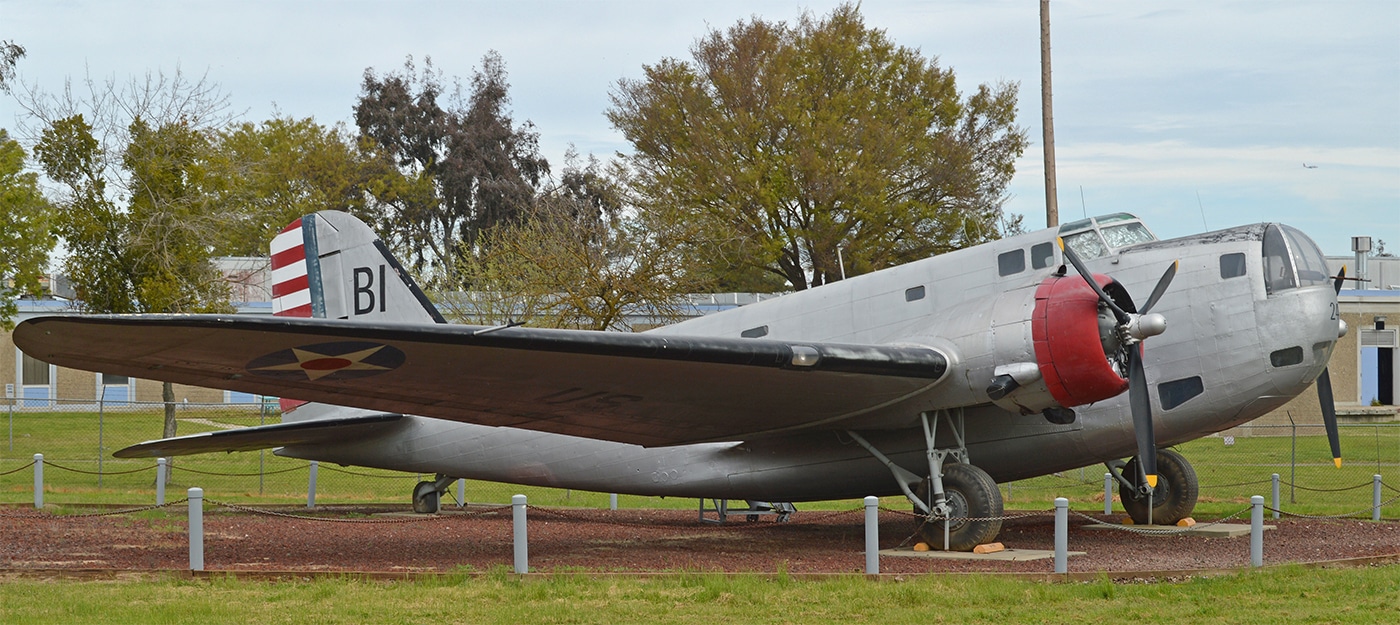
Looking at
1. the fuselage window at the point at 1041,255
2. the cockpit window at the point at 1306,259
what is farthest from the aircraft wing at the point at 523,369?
the cockpit window at the point at 1306,259

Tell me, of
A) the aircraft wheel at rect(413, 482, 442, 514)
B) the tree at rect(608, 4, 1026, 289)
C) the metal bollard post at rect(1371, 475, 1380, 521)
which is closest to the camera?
the metal bollard post at rect(1371, 475, 1380, 521)

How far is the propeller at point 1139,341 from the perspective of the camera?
12.2 metres

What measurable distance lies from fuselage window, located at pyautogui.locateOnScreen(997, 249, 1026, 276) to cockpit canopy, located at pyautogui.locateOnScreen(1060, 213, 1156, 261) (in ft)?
1.87

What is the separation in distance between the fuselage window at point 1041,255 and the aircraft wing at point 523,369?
1.73 meters

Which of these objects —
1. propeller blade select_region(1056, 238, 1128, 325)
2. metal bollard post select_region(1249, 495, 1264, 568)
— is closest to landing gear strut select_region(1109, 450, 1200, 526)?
metal bollard post select_region(1249, 495, 1264, 568)

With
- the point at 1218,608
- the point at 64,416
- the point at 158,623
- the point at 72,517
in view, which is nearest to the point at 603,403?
the point at 158,623

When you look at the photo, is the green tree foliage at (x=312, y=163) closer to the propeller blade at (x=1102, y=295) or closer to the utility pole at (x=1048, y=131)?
the utility pole at (x=1048, y=131)

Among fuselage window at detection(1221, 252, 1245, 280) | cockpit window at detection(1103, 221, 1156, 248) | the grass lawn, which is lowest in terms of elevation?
the grass lawn

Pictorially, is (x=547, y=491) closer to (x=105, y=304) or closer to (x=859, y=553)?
(x=105, y=304)

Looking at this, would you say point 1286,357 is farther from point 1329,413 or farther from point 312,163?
point 312,163

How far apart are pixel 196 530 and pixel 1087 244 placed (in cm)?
984

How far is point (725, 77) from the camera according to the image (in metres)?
41.4

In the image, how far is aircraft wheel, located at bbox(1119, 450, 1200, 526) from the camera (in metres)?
15.3

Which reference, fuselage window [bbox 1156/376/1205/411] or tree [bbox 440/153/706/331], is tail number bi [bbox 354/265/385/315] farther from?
fuselage window [bbox 1156/376/1205/411]
